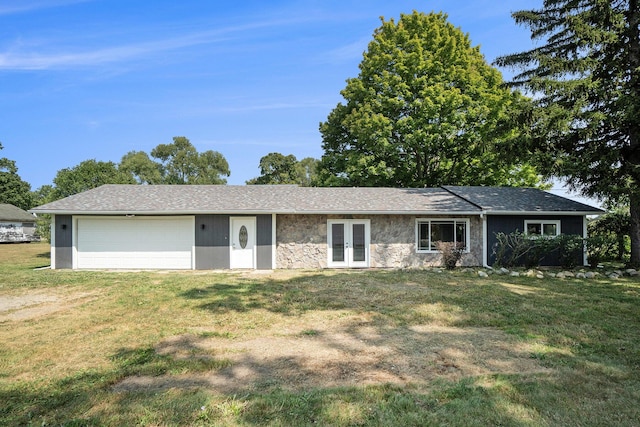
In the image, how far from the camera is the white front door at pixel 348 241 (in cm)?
1455

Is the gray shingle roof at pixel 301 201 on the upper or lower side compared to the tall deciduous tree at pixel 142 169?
lower

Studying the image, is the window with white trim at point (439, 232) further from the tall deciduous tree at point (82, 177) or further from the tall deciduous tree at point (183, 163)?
the tall deciduous tree at point (183, 163)

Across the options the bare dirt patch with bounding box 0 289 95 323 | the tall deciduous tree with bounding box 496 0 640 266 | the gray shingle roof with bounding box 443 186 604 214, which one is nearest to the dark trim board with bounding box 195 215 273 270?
the bare dirt patch with bounding box 0 289 95 323

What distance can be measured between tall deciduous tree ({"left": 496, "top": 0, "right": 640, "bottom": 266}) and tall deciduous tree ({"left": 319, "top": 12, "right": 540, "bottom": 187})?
6590mm

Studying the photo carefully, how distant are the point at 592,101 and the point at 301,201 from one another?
1197 centimetres

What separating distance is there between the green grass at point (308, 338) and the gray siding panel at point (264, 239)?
360cm

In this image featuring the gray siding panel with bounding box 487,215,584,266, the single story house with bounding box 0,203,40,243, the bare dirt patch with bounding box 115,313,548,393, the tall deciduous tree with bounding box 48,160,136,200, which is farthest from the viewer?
the single story house with bounding box 0,203,40,243

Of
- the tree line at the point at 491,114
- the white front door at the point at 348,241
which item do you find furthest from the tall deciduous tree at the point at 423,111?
the white front door at the point at 348,241

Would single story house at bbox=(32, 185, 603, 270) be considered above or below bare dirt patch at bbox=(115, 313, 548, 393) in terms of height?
above

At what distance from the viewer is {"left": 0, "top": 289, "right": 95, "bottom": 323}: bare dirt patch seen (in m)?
7.09

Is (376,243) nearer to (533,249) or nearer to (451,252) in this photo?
(451,252)

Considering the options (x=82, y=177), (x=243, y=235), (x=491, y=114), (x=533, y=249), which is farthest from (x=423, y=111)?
(x=82, y=177)

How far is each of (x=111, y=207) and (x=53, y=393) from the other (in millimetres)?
11799

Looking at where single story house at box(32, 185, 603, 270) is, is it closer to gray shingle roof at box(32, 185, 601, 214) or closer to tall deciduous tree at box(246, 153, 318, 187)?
gray shingle roof at box(32, 185, 601, 214)
